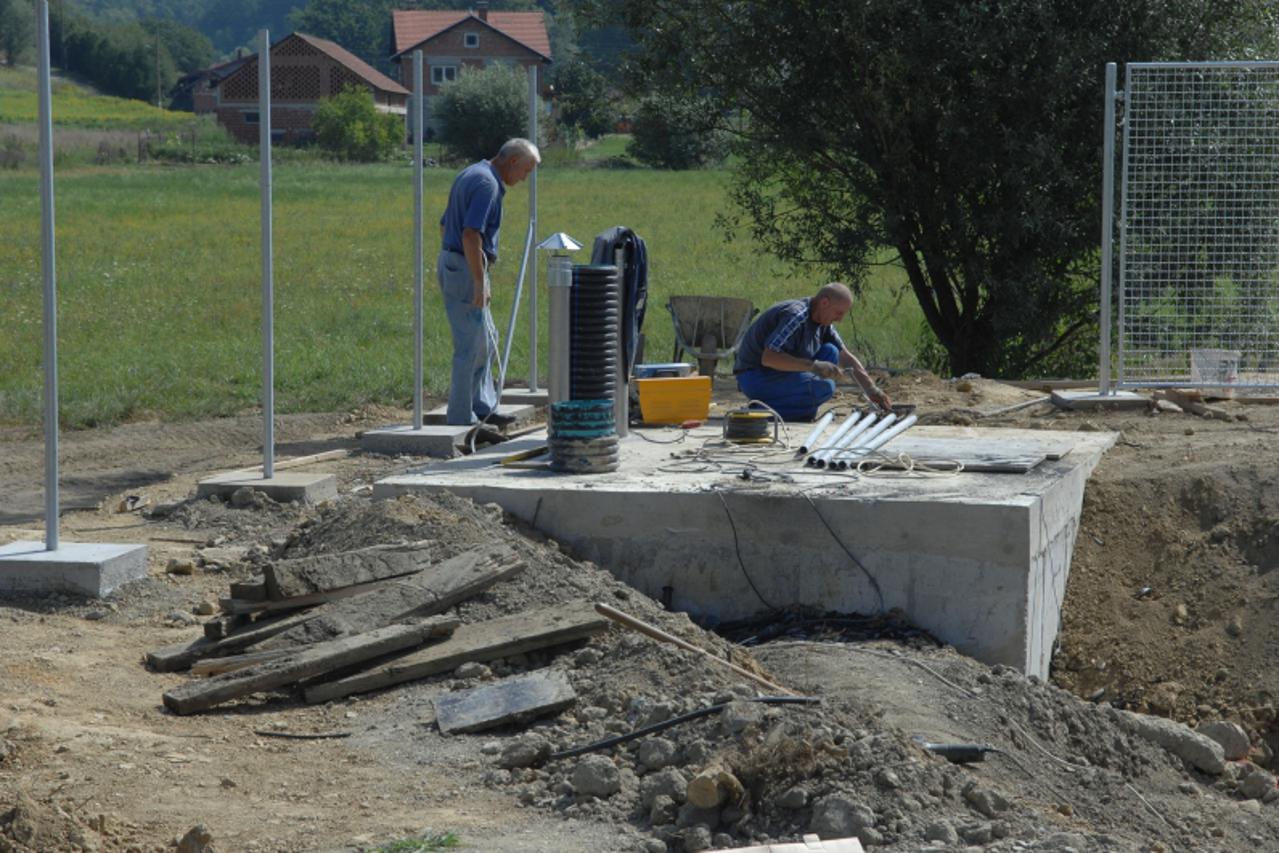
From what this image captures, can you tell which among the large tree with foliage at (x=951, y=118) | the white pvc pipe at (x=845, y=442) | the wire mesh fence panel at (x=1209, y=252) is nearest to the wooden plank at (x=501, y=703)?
the white pvc pipe at (x=845, y=442)

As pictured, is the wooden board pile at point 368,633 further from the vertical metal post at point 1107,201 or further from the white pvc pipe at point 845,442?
the vertical metal post at point 1107,201

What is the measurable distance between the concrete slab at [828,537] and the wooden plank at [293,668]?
1556mm

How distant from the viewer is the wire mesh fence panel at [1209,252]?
36.5 ft

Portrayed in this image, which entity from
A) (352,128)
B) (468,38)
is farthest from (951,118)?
(468,38)

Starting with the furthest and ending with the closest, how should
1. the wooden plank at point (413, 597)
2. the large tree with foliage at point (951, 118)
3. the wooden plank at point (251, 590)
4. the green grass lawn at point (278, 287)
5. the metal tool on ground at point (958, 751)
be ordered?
the green grass lawn at point (278, 287), the large tree with foliage at point (951, 118), the wooden plank at point (251, 590), the wooden plank at point (413, 597), the metal tool on ground at point (958, 751)

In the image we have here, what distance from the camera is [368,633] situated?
6.11 m

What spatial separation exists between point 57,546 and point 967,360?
9.23 metres

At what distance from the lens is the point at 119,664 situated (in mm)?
6230

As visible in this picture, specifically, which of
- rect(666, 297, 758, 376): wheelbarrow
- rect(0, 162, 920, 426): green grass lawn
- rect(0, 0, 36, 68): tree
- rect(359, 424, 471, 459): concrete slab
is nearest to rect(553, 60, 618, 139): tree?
rect(0, 162, 920, 426): green grass lawn

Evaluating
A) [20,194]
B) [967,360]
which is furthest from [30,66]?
[967,360]

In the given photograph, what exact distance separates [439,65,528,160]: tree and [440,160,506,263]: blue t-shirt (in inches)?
1732

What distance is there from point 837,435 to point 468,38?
8104 centimetres

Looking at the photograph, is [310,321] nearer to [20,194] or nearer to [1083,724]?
[1083,724]

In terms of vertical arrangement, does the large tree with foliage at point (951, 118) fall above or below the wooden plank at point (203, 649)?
above
